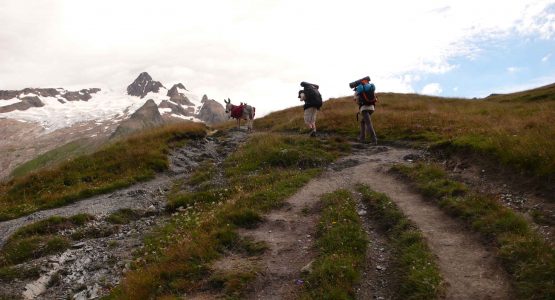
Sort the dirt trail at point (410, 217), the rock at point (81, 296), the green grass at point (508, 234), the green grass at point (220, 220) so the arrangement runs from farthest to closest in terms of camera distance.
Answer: the rock at point (81, 296) < the green grass at point (220, 220) < the dirt trail at point (410, 217) < the green grass at point (508, 234)

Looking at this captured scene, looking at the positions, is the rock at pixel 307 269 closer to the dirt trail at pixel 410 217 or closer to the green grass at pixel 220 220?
the dirt trail at pixel 410 217

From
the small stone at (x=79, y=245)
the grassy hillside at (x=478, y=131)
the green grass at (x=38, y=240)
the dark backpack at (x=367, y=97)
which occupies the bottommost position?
→ the small stone at (x=79, y=245)

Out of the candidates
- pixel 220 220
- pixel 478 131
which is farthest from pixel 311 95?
pixel 220 220

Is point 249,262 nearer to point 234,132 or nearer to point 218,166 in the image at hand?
point 218,166

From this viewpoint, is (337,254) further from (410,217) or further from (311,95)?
(311,95)

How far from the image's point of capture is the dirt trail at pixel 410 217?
9.96 m

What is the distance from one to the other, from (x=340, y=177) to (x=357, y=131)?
40.0 ft

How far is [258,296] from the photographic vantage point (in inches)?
421

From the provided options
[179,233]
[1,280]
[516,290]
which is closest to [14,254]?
[1,280]

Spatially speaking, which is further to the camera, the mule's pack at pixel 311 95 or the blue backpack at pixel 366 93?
the mule's pack at pixel 311 95

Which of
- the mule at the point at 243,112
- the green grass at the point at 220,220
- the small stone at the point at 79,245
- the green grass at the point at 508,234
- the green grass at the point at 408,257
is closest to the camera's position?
the green grass at the point at 508,234

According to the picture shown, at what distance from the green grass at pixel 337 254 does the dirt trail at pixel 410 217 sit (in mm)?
401

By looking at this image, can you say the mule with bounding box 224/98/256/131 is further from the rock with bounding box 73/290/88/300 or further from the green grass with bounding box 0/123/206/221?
the rock with bounding box 73/290/88/300

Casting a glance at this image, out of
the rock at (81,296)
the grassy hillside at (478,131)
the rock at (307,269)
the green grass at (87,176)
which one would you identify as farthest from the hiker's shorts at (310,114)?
the rock at (81,296)
